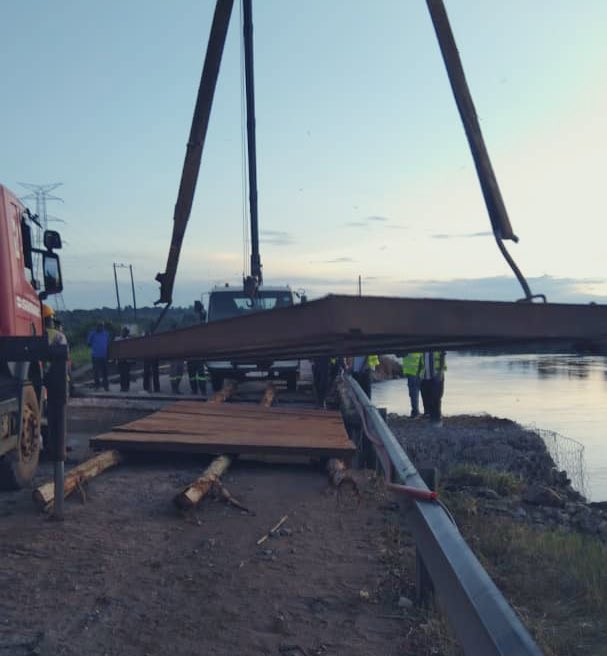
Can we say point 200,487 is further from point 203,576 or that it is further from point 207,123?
point 207,123

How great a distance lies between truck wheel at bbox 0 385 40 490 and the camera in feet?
24.1

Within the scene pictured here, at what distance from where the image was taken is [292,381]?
740 inches

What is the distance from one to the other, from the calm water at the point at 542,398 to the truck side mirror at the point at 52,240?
28.2ft

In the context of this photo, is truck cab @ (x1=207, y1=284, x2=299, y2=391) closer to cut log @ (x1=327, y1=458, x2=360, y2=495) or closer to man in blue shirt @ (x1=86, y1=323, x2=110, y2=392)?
man in blue shirt @ (x1=86, y1=323, x2=110, y2=392)

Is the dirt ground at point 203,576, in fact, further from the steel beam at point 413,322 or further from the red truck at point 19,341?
the steel beam at point 413,322

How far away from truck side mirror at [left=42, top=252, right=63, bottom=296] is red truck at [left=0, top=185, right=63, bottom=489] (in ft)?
0.07

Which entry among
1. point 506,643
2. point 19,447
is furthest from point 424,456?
point 506,643

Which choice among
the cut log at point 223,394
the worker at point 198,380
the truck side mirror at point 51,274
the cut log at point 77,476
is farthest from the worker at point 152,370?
the worker at point 198,380

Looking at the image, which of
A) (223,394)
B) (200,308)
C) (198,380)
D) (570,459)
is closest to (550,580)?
(223,394)

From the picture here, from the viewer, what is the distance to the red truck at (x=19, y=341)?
7.17 meters

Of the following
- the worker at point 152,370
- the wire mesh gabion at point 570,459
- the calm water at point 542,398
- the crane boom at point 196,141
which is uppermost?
the crane boom at point 196,141

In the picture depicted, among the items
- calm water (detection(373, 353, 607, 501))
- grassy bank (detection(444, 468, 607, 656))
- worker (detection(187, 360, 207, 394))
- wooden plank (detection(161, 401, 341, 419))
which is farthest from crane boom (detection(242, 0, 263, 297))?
grassy bank (detection(444, 468, 607, 656))

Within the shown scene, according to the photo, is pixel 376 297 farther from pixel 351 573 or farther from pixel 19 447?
pixel 19 447

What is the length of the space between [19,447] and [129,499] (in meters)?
1.41
